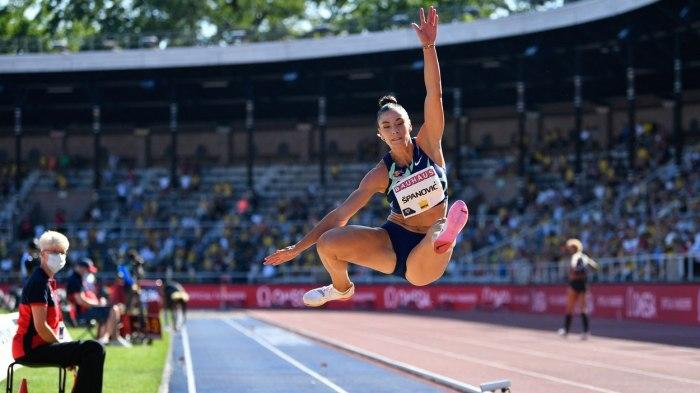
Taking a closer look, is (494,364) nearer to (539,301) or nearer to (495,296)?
(539,301)

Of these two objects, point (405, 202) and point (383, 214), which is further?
point (383, 214)

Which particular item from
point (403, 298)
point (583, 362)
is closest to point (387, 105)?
point (583, 362)

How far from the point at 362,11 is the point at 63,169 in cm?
2411

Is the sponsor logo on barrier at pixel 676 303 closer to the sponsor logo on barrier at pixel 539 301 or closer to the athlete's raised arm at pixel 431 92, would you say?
the sponsor logo on barrier at pixel 539 301

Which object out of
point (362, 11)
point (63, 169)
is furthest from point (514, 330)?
point (362, 11)

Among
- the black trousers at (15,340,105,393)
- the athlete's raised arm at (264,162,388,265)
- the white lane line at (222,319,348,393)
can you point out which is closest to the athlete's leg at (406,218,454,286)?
the athlete's raised arm at (264,162,388,265)

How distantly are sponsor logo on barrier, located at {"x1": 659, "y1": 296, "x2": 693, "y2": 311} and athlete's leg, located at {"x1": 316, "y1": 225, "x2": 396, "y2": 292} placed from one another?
2032cm

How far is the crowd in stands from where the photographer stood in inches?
1385

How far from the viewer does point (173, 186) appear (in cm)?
5112

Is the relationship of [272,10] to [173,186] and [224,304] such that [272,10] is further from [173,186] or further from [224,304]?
[224,304]

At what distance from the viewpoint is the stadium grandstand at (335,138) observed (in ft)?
130

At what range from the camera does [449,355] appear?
20828 mm

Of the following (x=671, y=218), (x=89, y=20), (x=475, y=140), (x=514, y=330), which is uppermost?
(x=89, y=20)

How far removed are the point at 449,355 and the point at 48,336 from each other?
11352 mm
